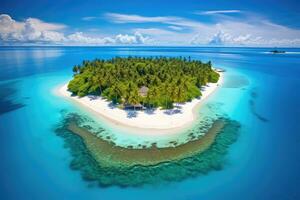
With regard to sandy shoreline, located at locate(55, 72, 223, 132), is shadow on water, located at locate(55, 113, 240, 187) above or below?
below

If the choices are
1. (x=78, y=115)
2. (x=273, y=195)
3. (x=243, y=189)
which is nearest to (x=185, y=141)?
(x=243, y=189)

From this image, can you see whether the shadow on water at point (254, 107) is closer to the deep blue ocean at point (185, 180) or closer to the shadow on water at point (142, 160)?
the deep blue ocean at point (185, 180)

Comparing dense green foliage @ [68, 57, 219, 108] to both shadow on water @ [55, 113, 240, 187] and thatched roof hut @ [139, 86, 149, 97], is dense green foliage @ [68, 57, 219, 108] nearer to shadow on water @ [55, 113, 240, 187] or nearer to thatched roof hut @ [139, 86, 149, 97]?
thatched roof hut @ [139, 86, 149, 97]

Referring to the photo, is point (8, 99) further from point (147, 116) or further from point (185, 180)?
point (185, 180)

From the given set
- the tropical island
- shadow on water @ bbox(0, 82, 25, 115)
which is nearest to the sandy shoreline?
the tropical island

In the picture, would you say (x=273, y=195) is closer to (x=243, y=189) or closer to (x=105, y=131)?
(x=243, y=189)

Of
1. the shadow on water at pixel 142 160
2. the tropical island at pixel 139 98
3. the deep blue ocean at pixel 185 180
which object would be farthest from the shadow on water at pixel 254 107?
the tropical island at pixel 139 98
